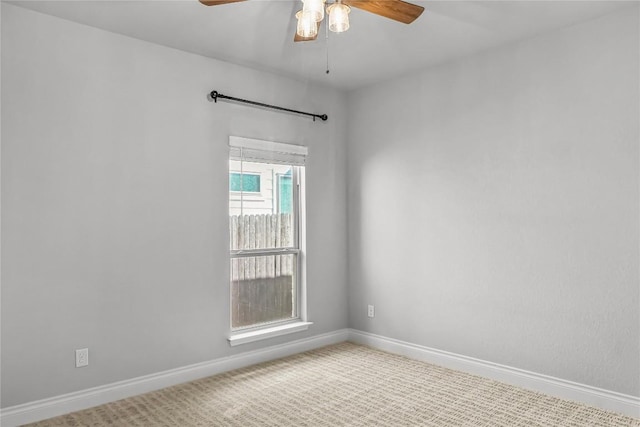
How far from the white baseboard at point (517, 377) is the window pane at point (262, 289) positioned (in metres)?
0.91

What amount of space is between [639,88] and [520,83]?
30.5 inches

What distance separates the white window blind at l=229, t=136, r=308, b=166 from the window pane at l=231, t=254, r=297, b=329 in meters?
0.88

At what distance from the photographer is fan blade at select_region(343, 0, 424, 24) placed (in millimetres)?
2295

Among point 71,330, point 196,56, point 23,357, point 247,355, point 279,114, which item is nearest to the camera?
point 23,357

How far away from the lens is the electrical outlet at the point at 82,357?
3.07 metres

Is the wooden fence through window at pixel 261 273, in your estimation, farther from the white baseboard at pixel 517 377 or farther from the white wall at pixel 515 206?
the white baseboard at pixel 517 377

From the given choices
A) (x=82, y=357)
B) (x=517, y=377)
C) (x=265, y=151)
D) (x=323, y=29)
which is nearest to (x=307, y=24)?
(x=323, y=29)

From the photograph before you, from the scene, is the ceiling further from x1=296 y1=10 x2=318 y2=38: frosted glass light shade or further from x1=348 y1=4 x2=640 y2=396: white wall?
x1=296 y1=10 x2=318 y2=38: frosted glass light shade

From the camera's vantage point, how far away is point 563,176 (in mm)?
3246

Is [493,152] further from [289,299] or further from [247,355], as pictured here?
[247,355]

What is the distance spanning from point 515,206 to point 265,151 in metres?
2.11

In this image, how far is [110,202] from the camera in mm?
3230

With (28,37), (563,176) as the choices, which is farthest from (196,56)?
(563,176)

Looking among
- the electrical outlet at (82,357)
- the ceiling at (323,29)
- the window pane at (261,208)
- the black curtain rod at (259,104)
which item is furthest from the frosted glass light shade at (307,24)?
the electrical outlet at (82,357)
